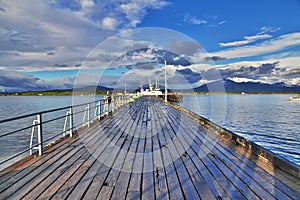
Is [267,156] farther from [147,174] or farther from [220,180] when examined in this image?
[147,174]

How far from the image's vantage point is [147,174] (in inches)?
125

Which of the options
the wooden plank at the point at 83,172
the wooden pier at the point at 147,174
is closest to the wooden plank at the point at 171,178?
the wooden pier at the point at 147,174

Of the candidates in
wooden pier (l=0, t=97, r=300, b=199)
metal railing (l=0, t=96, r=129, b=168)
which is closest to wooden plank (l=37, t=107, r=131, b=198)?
wooden pier (l=0, t=97, r=300, b=199)

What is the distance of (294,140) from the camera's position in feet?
42.2

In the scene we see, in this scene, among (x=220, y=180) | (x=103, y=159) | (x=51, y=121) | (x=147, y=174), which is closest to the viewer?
(x=220, y=180)

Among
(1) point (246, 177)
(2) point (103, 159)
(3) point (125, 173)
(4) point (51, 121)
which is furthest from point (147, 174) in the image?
(4) point (51, 121)

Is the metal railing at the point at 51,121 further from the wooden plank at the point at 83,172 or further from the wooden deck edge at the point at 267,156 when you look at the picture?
the wooden deck edge at the point at 267,156

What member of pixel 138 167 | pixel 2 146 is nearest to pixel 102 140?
pixel 138 167

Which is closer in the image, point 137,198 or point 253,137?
A: point 137,198

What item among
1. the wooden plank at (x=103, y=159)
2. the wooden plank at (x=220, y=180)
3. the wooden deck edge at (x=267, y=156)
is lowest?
the wooden plank at (x=103, y=159)

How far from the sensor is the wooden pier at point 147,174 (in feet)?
8.42

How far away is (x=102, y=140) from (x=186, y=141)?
5.90 ft

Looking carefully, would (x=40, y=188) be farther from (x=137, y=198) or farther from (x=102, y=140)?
(x=102, y=140)

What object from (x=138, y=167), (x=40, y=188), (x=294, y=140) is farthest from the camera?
(x=294, y=140)
